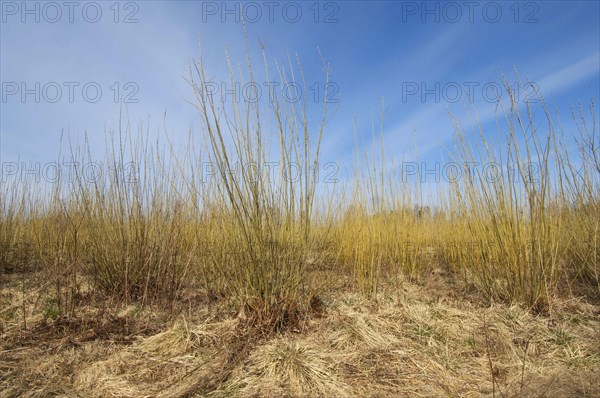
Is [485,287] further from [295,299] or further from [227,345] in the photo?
[227,345]

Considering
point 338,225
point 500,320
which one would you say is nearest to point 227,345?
point 500,320

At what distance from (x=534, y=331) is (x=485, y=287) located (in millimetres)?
770

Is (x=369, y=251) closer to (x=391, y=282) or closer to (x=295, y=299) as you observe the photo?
(x=391, y=282)

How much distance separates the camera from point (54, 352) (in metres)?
1.97

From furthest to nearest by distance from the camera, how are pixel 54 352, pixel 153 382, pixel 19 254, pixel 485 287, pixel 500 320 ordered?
1. pixel 19 254
2. pixel 485 287
3. pixel 500 320
4. pixel 54 352
5. pixel 153 382

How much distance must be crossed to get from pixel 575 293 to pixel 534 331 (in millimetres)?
1357

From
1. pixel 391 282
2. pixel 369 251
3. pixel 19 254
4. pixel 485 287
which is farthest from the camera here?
pixel 19 254

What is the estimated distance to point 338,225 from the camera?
440cm

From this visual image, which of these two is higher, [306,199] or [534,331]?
[306,199]

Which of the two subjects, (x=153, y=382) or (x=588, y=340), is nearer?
(x=153, y=382)

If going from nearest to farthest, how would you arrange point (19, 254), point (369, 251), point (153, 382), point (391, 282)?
point (153, 382), point (369, 251), point (391, 282), point (19, 254)

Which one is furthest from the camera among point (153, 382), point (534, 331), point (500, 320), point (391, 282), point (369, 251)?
point (391, 282)

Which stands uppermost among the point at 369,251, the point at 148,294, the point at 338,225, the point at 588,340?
the point at 338,225

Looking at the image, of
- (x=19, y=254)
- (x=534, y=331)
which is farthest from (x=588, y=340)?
(x=19, y=254)
